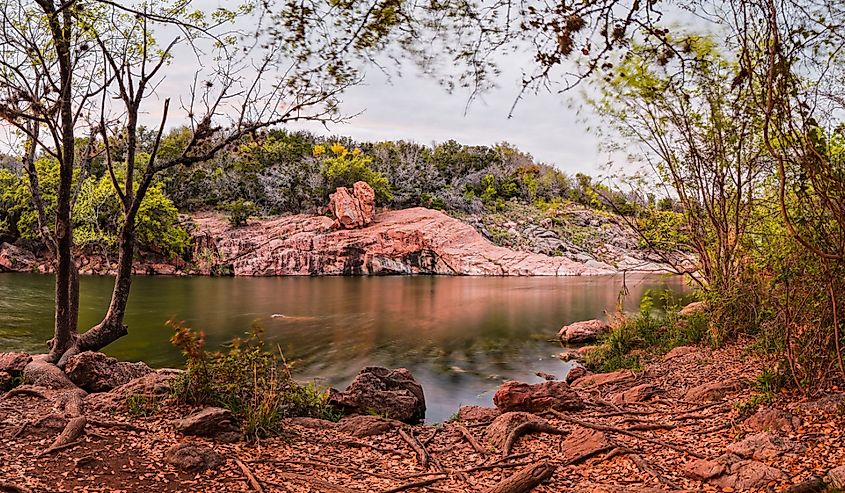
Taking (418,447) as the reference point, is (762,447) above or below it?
above

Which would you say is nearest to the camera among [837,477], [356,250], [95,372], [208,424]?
[837,477]

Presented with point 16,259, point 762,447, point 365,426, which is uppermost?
point 16,259

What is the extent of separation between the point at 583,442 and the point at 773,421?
1.48 metres

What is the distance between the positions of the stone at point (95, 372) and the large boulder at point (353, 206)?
29.2 m

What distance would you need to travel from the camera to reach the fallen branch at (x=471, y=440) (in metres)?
5.17

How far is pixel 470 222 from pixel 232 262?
16602mm

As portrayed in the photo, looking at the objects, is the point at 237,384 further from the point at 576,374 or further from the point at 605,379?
the point at 576,374

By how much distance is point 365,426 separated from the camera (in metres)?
5.79

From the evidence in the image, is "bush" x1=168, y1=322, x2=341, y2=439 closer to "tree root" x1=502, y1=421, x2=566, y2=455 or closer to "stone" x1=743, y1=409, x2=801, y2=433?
"tree root" x1=502, y1=421, x2=566, y2=455

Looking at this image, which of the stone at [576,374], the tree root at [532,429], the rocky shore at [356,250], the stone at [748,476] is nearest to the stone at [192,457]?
the tree root at [532,429]

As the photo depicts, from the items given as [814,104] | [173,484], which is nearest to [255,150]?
[173,484]

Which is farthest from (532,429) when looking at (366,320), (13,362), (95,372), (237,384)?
(366,320)

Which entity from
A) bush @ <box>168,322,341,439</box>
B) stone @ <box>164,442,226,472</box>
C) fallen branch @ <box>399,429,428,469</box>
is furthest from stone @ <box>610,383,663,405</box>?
stone @ <box>164,442,226,472</box>

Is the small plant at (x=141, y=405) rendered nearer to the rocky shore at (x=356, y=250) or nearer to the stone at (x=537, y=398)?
the stone at (x=537, y=398)
